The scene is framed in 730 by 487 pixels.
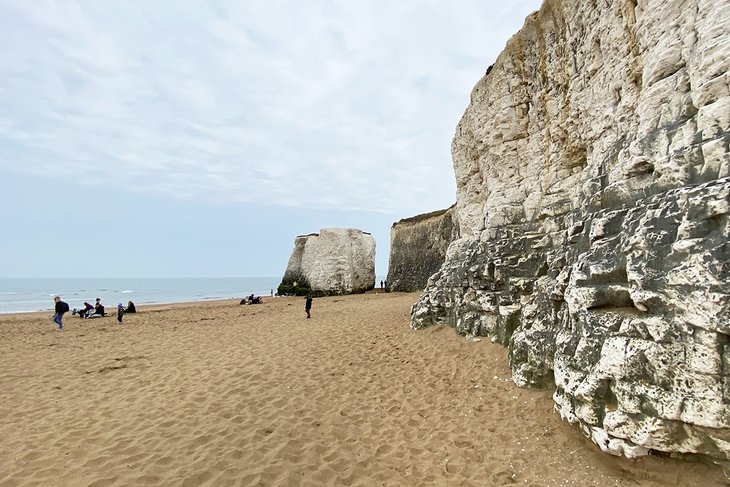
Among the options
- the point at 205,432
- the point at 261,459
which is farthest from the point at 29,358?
the point at 261,459

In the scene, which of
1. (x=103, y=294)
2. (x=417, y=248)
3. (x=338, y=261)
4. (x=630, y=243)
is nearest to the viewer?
(x=630, y=243)

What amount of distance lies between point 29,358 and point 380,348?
10147 mm

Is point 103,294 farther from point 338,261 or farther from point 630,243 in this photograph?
point 630,243

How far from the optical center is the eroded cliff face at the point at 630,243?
3.40 metres

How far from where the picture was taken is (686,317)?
3459 mm

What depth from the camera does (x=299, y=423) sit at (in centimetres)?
556

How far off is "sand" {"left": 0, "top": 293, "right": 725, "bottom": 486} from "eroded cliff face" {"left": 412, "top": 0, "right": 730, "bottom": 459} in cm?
55

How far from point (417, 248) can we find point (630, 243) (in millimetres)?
25980

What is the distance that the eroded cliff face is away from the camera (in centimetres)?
340

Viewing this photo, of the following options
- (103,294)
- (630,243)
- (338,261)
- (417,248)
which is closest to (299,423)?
(630,243)

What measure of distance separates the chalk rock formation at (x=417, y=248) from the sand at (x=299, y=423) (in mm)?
17943

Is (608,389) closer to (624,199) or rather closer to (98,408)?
(624,199)

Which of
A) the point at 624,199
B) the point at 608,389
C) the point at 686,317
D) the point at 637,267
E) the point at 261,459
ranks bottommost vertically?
the point at 261,459

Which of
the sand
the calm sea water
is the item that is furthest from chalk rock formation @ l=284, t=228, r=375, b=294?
the sand
